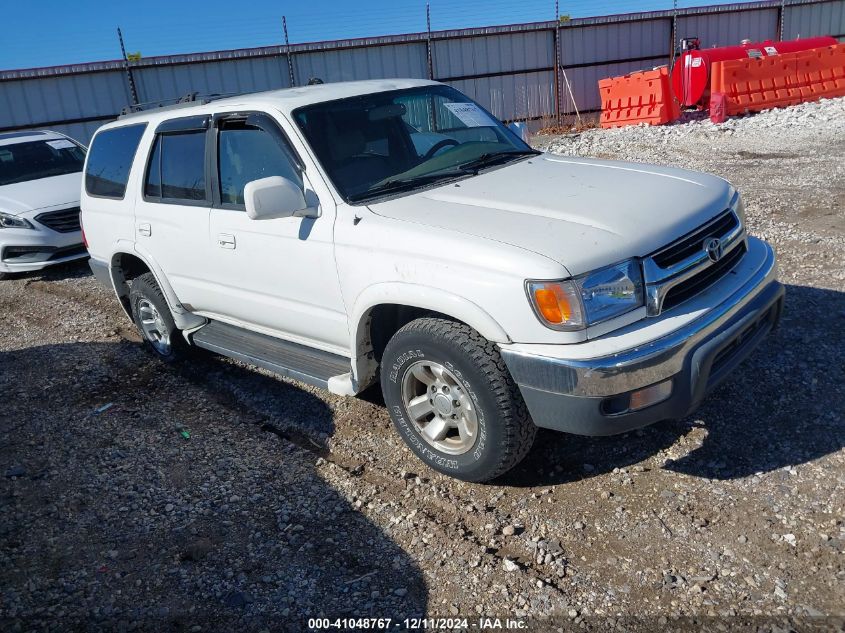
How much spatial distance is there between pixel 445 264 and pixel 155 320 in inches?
132

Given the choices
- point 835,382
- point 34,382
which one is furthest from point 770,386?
point 34,382

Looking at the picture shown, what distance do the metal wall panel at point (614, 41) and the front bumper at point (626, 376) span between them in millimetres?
16325

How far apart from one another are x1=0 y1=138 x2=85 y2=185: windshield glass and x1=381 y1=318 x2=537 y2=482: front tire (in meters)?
7.90

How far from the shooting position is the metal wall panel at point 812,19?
20016mm

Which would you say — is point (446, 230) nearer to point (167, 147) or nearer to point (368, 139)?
point (368, 139)

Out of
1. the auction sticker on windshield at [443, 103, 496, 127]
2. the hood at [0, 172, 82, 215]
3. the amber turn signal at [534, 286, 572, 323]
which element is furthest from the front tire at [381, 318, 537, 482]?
the hood at [0, 172, 82, 215]

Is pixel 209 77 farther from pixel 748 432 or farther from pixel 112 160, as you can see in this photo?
pixel 748 432

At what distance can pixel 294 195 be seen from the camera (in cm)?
364

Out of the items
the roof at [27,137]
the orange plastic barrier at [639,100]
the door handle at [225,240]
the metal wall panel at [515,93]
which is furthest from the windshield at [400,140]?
the metal wall panel at [515,93]

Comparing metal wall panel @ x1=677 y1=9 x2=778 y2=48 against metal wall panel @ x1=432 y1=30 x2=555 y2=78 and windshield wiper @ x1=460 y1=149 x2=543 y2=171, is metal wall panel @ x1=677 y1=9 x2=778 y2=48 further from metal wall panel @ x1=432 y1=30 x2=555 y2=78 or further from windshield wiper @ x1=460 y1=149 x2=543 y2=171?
windshield wiper @ x1=460 y1=149 x2=543 y2=171

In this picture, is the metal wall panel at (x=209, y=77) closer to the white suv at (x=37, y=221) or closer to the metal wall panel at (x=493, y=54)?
the metal wall panel at (x=493, y=54)

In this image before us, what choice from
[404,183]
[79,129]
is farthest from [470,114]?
[79,129]

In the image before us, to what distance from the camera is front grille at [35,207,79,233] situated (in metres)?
8.41

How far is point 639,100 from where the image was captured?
49.5ft
